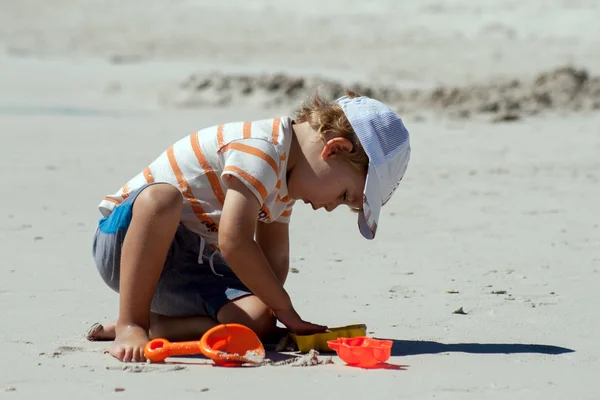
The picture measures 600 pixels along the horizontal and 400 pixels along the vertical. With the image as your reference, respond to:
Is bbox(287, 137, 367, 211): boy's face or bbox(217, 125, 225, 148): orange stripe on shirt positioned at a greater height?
bbox(217, 125, 225, 148): orange stripe on shirt

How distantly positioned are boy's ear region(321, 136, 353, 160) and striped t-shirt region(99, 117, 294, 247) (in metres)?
0.11

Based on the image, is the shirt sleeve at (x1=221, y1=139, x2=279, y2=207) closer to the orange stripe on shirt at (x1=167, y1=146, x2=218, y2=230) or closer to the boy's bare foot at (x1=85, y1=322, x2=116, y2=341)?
the orange stripe on shirt at (x1=167, y1=146, x2=218, y2=230)

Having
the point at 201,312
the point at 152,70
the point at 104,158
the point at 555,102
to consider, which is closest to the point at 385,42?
the point at 152,70

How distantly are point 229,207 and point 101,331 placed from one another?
60 cm

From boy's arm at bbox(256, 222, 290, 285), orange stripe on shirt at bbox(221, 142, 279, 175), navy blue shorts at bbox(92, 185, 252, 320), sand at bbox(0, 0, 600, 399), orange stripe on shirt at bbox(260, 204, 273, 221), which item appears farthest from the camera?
boy's arm at bbox(256, 222, 290, 285)

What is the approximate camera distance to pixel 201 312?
3.16m

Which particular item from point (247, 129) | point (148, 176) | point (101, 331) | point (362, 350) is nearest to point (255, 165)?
point (247, 129)

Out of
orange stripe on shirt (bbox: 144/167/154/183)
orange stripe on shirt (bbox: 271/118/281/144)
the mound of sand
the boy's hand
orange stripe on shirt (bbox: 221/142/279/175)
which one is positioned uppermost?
the mound of sand

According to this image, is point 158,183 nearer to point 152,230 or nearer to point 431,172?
point 152,230

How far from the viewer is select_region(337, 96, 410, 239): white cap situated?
2.95m

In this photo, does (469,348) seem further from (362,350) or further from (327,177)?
(327,177)

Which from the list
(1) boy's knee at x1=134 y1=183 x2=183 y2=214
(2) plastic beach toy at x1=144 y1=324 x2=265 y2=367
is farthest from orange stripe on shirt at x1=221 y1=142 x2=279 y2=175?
(2) plastic beach toy at x1=144 y1=324 x2=265 y2=367

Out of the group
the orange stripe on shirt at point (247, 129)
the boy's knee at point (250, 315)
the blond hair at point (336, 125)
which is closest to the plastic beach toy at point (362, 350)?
the boy's knee at point (250, 315)

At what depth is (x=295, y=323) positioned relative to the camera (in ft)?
9.70
